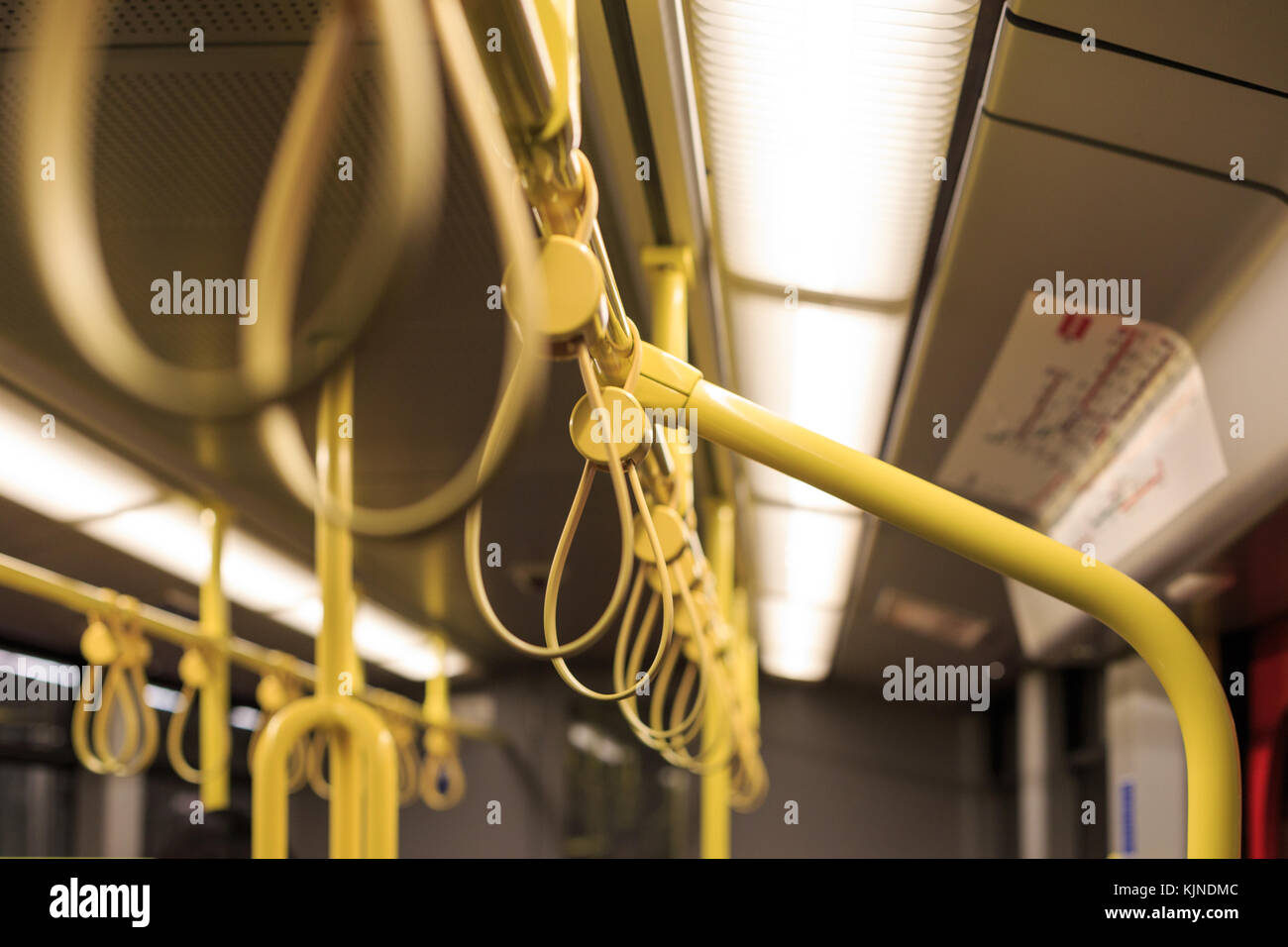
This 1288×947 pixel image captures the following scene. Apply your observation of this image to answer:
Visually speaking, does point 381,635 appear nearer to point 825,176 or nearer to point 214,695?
point 214,695

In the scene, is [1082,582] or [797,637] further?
[797,637]

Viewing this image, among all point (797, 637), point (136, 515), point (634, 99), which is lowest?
point (797, 637)

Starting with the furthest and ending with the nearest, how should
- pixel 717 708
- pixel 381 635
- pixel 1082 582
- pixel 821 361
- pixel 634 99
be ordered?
1. pixel 381 635
2. pixel 717 708
3. pixel 821 361
4. pixel 634 99
5. pixel 1082 582

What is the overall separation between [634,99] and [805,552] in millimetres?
2454

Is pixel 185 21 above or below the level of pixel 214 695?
above

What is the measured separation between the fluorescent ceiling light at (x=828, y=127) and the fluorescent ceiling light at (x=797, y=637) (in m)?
2.97

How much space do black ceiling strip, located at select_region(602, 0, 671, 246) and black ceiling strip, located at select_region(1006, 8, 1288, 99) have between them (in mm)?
396

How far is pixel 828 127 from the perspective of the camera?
4.45ft

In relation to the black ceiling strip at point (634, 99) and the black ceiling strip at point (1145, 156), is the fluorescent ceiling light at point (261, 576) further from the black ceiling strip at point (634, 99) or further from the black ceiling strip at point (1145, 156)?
the black ceiling strip at point (1145, 156)

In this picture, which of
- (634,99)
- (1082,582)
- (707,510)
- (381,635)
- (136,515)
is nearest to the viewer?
(1082,582)

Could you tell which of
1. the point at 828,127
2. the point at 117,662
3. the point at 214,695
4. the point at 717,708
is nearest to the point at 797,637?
the point at 717,708

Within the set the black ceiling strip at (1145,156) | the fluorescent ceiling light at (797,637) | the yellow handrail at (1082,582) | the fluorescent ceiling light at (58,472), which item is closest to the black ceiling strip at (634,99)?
the black ceiling strip at (1145,156)

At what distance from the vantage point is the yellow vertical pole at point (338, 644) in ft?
4.29
